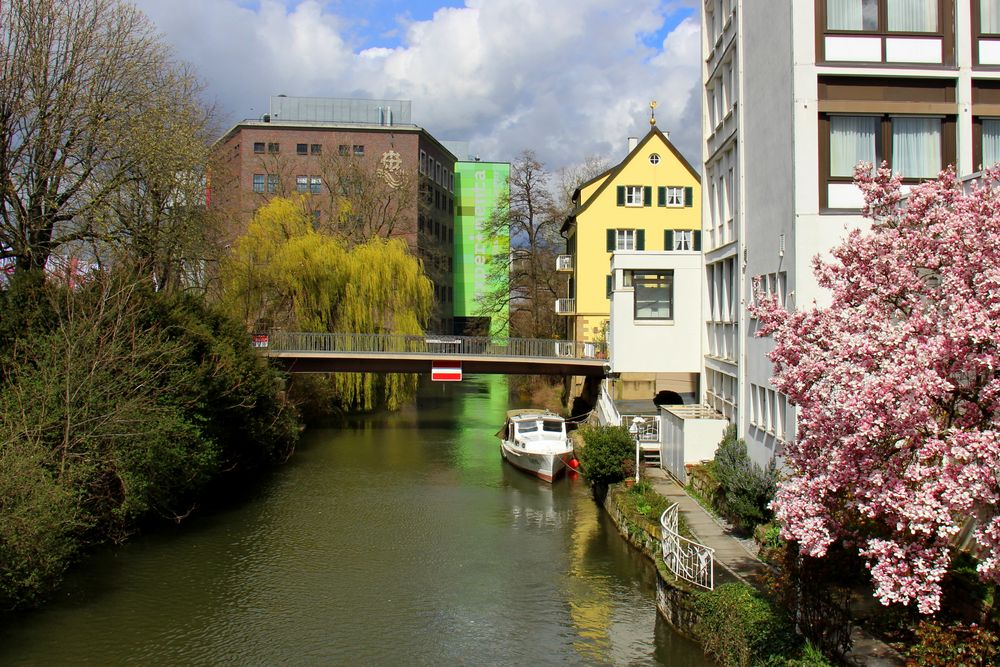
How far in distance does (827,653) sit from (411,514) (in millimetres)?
14259

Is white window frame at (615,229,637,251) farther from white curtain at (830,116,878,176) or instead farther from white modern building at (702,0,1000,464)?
white curtain at (830,116,878,176)

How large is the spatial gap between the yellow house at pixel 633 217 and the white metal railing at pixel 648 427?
50.4 feet

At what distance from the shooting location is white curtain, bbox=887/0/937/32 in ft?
53.1

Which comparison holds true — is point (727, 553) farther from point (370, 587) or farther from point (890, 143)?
point (890, 143)

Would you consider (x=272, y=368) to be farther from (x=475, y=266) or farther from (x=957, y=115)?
(x=475, y=266)

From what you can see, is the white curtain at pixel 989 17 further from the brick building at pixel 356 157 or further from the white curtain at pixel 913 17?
the brick building at pixel 356 157

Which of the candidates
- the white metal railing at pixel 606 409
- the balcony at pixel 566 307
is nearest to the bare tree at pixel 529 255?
the balcony at pixel 566 307

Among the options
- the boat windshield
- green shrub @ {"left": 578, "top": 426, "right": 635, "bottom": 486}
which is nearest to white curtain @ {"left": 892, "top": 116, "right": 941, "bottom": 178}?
green shrub @ {"left": 578, "top": 426, "right": 635, "bottom": 486}

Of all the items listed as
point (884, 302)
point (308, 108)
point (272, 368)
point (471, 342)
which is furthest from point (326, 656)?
point (308, 108)

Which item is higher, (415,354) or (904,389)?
(904,389)

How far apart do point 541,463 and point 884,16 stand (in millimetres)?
16184

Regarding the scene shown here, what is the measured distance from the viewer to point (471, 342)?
36188 millimetres

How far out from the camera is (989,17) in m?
16.2

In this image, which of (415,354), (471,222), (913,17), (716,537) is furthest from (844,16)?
(471,222)
